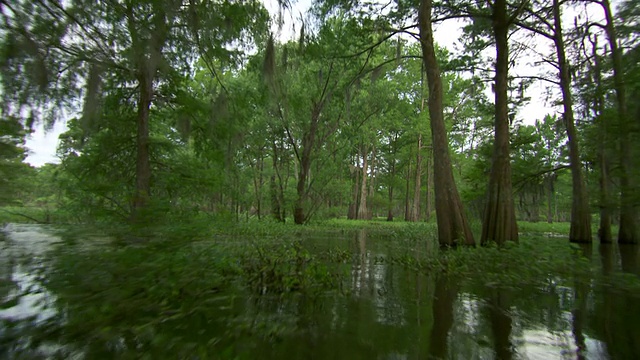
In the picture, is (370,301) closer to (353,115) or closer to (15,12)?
(15,12)

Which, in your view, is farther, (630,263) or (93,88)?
(630,263)

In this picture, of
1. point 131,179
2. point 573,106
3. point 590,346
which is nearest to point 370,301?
point 590,346

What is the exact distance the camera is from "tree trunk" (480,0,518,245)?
928 cm

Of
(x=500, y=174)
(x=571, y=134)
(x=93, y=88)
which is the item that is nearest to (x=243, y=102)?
(x=93, y=88)

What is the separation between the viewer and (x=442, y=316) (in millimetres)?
3758

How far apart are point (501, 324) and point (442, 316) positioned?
62cm

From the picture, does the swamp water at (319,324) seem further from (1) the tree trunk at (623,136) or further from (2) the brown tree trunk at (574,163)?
(2) the brown tree trunk at (574,163)

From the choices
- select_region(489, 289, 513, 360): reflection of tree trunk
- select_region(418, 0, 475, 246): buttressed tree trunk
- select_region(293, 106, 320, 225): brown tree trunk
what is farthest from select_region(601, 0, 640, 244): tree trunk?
select_region(293, 106, 320, 225): brown tree trunk

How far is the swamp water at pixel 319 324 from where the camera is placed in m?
2.50

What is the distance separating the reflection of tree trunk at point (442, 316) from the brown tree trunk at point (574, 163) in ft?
36.8

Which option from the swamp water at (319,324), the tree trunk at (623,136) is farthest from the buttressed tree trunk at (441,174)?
the swamp water at (319,324)

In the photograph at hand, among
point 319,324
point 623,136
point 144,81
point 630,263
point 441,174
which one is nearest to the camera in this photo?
point 319,324

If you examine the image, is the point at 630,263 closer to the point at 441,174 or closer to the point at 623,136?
the point at 623,136

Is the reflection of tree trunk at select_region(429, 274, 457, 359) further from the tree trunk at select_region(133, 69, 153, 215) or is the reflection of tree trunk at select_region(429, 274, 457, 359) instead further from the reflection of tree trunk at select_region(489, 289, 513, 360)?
the tree trunk at select_region(133, 69, 153, 215)
